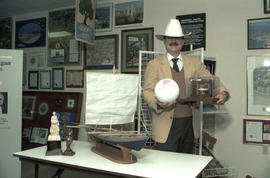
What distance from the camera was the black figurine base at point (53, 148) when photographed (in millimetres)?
1964

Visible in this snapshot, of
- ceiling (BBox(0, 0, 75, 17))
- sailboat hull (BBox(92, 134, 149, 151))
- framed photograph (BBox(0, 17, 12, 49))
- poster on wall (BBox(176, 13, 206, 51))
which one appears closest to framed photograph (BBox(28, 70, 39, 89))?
framed photograph (BBox(0, 17, 12, 49))

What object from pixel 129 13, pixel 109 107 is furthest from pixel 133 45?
pixel 109 107

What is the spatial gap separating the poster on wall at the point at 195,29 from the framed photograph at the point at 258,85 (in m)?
0.63

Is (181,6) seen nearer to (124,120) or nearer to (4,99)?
(124,120)

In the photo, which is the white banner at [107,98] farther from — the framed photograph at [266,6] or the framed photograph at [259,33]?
the framed photograph at [266,6]

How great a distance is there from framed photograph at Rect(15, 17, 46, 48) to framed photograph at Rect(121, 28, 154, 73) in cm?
172

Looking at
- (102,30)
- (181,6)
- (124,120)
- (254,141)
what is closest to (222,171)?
(254,141)

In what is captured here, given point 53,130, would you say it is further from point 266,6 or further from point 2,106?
point 266,6

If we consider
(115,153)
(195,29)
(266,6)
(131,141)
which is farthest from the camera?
(195,29)

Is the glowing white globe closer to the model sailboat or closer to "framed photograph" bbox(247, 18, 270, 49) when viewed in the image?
the model sailboat

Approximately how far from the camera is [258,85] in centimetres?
302

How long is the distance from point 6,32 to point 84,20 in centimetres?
242

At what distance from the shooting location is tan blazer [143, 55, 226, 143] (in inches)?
87.6

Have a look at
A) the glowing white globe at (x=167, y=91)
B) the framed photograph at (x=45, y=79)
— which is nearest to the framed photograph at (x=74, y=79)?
the framed photograph at (x=45, y=79)
